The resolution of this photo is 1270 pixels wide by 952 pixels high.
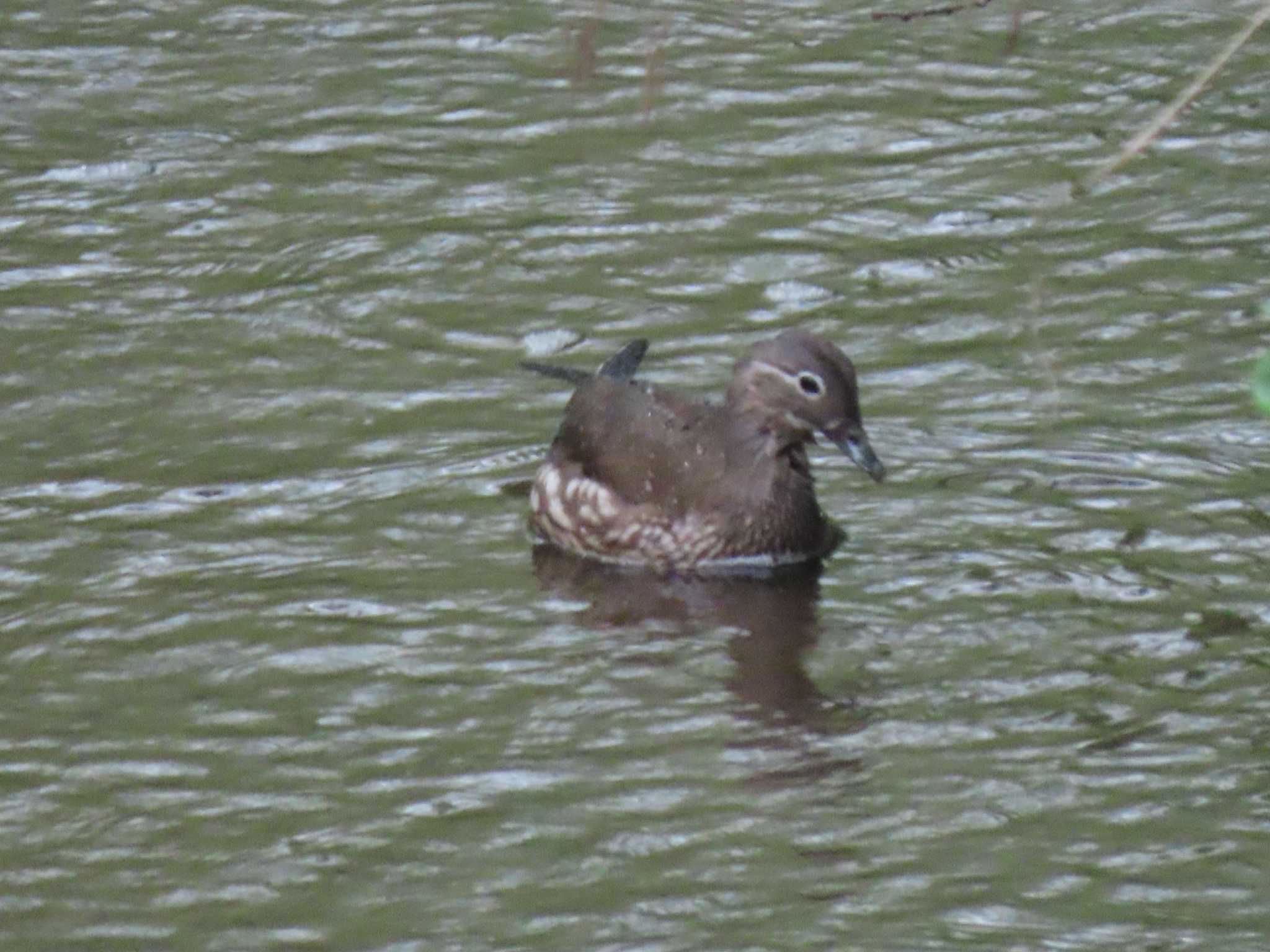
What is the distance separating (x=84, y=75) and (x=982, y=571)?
26.1 ft

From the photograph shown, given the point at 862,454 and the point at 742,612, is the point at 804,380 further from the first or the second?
the point at 742,612

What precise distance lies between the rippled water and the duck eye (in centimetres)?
61

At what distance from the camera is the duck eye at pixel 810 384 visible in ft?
36.8

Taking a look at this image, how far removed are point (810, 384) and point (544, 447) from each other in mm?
1459

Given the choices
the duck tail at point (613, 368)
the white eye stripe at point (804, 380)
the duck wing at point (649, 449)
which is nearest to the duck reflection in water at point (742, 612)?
the duck wing at point (649, 449)

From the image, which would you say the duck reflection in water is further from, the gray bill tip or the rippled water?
the gray bill tip

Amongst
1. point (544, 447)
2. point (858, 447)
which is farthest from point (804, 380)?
point (544, 447)

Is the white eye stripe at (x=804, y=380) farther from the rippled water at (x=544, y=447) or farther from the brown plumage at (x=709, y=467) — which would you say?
the rippled water at (x=544, y=447)

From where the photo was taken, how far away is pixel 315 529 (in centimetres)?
1135

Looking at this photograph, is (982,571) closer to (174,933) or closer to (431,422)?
(431,422)

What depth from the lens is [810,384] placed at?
1123 centimetres

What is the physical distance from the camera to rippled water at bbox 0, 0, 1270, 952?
8.52 m

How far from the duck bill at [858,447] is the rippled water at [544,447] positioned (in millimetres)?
323

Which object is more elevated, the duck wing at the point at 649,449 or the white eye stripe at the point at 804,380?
the white eye stripe at the point at 804,380
